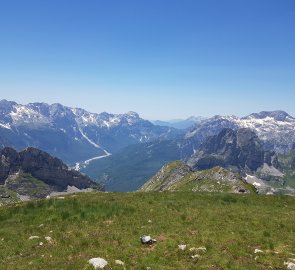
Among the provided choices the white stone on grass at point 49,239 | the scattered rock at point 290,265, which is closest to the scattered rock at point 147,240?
the white stone on grass at point 49,239

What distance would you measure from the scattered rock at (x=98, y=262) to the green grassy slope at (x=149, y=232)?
406 mm

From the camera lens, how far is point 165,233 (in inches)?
1312

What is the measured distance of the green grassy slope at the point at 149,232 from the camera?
27375 millimetres

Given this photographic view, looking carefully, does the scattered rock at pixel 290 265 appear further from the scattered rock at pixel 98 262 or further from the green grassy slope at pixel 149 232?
the scattered rock at pixel 98 262

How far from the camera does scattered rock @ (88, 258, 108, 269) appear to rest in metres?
25.9

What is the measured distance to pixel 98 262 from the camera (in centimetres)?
2631

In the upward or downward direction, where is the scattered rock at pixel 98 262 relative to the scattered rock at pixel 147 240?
downward

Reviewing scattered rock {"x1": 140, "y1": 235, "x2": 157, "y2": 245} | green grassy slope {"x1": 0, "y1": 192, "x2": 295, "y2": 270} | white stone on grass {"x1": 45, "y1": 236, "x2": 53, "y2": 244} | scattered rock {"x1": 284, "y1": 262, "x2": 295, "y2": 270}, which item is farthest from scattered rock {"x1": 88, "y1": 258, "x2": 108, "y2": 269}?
→ scattered rock {"x1": 284, "y1": 262, "x2": 295, "y2": 270}

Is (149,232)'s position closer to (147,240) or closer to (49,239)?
(147,240)

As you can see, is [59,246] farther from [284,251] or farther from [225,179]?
[225,179]

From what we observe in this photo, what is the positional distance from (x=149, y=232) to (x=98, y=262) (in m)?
8.03

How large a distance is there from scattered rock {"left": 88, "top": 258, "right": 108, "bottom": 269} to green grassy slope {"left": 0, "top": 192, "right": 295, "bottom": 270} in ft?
1.33

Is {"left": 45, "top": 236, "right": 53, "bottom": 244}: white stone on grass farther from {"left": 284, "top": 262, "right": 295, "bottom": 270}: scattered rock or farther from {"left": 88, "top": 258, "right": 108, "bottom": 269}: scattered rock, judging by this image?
{"left": 284, "top": 262, "right": 295, "bottom": 270}: scattered rock

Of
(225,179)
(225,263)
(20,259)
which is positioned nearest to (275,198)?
(225,263)
